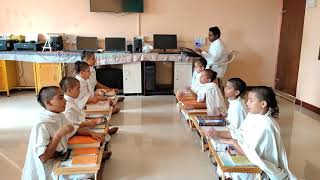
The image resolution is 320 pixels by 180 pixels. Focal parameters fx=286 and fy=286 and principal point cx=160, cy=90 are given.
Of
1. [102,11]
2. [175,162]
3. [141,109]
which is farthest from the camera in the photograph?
[102,11]

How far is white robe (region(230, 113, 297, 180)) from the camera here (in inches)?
74.7

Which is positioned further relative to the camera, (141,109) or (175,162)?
(141,109)

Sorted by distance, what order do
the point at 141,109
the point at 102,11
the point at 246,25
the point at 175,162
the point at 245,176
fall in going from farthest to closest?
1. the point at 246,25
2. the point at 102,11
3. the point at 141,109
4. the point at 175,162
5. the point at 245,176

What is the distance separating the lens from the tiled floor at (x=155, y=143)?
104 inches

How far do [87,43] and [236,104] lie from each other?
3854mm

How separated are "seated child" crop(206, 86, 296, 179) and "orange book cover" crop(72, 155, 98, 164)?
42.5 inches

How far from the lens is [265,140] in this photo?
6.34 ft

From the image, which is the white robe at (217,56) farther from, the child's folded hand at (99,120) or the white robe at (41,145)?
the white robe at (41,145)

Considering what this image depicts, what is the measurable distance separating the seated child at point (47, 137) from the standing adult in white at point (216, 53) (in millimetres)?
3491

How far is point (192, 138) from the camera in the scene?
3.42 metres

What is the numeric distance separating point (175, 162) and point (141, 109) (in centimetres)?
192

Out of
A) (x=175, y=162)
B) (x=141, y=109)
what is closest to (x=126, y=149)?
Answer: (x=175, y=162)

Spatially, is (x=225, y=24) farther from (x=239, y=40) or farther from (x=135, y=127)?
(x=135, y=127)

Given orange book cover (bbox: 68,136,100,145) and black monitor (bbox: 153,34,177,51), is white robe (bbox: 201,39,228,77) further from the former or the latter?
orange book cover (bbox: 68,136,100,145)
